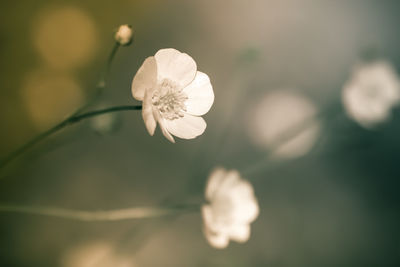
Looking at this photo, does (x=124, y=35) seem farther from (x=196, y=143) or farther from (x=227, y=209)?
(x=196, y=143)

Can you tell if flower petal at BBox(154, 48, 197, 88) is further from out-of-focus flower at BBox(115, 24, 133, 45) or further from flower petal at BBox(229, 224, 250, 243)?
flower petal at BBox(229, 224, 250, 243)

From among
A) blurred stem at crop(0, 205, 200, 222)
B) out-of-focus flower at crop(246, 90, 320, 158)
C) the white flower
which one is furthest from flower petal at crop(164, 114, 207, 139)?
out-of-focus flower at crop(246, 90, 320, 158)

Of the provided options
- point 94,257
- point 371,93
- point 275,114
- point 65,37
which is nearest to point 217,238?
point 94,257

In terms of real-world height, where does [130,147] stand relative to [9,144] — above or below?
below

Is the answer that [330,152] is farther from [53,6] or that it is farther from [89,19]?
[53,6]

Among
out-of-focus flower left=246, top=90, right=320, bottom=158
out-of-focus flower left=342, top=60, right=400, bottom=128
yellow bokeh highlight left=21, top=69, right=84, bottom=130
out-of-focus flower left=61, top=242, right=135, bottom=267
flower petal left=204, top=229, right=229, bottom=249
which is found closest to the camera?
flower petal left=204, top=229, right=229, bottom=249

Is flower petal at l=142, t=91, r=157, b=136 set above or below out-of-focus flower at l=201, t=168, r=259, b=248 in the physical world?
above

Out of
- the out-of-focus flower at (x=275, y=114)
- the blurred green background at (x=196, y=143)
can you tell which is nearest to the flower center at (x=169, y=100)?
the blurred green background at (x=196, y=143)

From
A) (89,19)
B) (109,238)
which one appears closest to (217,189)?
(109,238)
